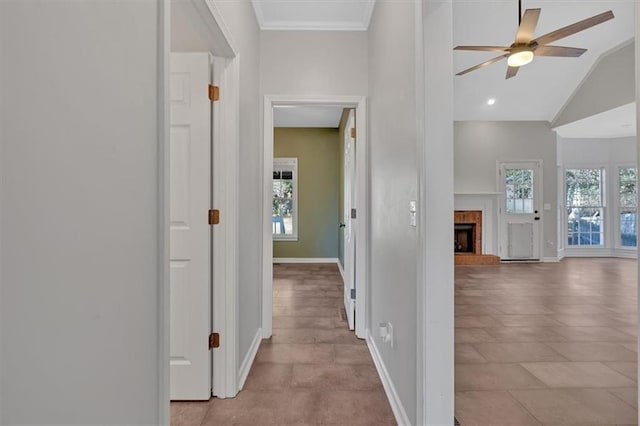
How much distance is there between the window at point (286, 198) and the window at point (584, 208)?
6.31 metres

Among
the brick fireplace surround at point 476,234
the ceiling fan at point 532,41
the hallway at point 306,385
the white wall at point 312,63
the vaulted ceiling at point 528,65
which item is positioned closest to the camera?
the hallway at point 306,385

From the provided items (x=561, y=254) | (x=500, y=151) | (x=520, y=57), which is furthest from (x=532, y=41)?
(x=561, y=254)

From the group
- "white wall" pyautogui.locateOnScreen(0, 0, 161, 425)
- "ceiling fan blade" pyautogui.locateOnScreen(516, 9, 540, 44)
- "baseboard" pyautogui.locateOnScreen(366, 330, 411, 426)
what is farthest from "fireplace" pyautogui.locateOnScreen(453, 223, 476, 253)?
"white wall" pyautogui.locateOnScreen(0, 0, 161, 425)

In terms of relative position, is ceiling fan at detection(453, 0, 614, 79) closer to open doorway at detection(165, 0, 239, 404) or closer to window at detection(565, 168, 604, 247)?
open doorway at detection(165, 0, 239, 404)

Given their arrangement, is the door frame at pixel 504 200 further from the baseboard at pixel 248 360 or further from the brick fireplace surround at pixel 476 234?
the baseboard at pixel 248 360

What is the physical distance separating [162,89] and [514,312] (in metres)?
4.05

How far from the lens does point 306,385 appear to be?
2.20 m

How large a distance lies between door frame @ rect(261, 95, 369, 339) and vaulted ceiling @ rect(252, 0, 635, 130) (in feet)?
2.19

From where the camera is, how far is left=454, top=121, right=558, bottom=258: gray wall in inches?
283

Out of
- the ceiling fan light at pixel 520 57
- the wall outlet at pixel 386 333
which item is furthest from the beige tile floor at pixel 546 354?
the ceiling fan light at pixel 520 57

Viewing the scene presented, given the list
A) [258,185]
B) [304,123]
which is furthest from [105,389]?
[304,123]

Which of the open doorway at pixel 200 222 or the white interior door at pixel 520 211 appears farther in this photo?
the white interior door at pixel 520 211

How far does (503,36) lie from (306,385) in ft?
17.3

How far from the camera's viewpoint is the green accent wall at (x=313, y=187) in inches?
279
